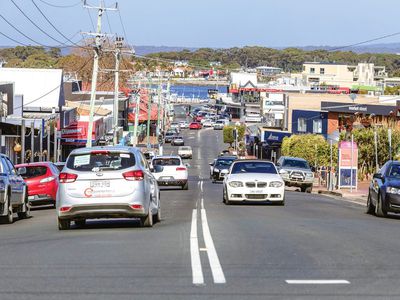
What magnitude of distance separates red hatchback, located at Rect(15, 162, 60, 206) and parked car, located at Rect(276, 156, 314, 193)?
16784mm

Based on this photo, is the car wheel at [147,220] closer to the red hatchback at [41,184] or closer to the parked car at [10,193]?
the parked car at [10,193]

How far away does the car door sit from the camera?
2247 centimetres

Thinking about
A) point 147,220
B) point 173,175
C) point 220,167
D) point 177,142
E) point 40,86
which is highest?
point 40,86

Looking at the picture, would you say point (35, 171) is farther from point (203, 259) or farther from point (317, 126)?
point (317, 126)

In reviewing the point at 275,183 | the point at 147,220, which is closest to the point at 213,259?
the point at 147,220

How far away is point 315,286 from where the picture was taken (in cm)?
1034

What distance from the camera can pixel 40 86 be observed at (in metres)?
64.5

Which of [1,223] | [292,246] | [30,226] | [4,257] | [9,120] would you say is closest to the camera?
[4,257]

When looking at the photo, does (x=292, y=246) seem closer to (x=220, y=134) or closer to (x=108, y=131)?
(x=108, y=131)

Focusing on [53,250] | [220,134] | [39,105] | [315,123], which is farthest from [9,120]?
[220,134]

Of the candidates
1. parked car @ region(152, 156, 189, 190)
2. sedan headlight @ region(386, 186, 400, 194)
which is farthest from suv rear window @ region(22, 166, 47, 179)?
sedan headlight @ region(386, 186, 400, 194)

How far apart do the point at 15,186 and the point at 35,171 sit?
24.9 feet

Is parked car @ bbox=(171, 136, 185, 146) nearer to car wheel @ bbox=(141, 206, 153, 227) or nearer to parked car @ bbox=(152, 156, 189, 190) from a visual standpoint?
parked car @ bbox=(152, 156, 189, 190)

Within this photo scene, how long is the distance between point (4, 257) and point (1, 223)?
9.05m
